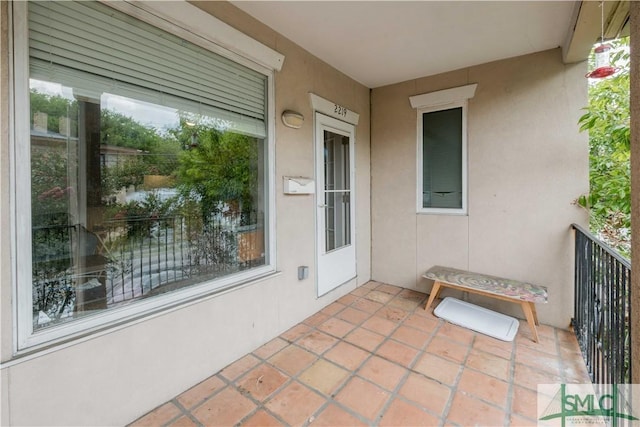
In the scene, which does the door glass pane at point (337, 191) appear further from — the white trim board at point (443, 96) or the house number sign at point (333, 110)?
the white trim board at point (443, 96)

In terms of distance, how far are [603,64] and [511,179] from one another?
1211 millimetres

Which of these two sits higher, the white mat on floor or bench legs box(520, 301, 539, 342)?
bench legs box(520, 301, 539, 342)

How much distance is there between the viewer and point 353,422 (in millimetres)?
1586

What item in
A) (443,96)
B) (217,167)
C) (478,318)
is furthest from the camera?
(443,96)

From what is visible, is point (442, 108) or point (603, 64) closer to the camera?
point (603, 64)

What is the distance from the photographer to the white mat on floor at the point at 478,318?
254 cm

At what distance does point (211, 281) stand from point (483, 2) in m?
2.86

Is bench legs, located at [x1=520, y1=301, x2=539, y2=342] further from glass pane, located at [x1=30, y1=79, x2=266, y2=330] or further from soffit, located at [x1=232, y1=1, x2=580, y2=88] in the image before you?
glass pane, located at [x1=30, y1=79, x2=266, y2=330]

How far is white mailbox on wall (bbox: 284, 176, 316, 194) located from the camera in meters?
2.52

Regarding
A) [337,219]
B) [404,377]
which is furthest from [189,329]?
[337,219]

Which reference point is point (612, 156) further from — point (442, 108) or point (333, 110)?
point (333, 110)

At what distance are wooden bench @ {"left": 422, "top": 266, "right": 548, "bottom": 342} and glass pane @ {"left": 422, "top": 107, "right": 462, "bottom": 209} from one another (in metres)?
0.80

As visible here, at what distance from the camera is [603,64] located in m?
1.88

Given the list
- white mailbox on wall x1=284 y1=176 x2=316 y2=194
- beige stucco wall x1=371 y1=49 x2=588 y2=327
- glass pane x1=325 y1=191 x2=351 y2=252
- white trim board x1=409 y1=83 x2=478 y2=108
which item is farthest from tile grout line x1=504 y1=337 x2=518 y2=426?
white trim board x1=409 y1=83 x2=478 y2=108
